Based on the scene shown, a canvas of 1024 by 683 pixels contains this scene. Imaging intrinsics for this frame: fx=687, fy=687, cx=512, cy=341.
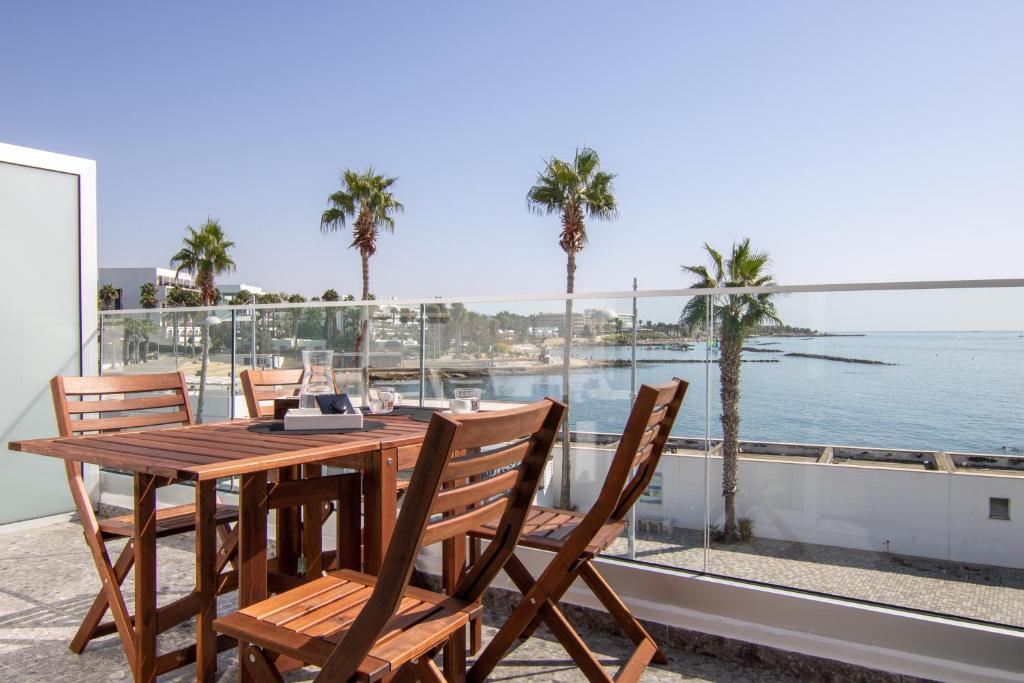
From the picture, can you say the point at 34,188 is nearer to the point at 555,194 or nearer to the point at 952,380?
the point at 952,380

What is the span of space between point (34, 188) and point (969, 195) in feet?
154

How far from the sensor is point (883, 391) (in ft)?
8.20

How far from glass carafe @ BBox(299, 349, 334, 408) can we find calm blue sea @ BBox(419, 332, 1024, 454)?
4.33 feet

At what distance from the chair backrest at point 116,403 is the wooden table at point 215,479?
20.0 inches

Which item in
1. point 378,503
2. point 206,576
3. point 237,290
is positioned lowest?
point 206,576

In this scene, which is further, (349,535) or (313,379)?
(313,379)

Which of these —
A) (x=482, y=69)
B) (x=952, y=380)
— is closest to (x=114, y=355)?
(x=952, y=380)

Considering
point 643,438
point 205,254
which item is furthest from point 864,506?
point 205,254

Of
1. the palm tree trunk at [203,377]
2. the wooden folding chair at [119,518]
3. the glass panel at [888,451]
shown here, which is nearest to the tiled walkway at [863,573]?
the glass panel at [888,451]

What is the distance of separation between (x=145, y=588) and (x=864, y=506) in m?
2.50

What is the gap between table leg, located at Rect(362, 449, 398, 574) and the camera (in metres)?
1.90

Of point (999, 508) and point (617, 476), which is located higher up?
point (617, 476)

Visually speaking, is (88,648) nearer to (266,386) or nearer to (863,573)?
(266,386)

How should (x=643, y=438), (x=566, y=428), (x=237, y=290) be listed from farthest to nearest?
(x=237, y=290) → (x=566, y=428) → (x=643, y=438)
